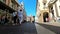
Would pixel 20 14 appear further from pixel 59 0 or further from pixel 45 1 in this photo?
pixel 45 1

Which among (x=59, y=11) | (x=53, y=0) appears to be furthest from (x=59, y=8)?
(x=53, y=0)

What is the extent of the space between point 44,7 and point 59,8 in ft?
65.0

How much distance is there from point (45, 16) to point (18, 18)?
111ft

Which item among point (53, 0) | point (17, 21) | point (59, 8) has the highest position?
point (53, 0)

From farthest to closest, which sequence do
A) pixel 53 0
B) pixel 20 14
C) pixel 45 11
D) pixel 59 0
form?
pixel 45 11, pixel 53 0, pixel 59 0, pixel 20 14

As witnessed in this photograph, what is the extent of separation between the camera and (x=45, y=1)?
178ft

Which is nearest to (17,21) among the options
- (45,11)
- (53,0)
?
(53,0)

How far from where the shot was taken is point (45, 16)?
53.1 meters

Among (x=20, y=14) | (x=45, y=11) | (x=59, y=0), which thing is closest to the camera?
(x=20, y=14)

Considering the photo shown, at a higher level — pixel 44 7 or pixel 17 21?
pixel 44 7

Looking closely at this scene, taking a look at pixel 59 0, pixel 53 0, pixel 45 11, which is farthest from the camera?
pixel 45 11

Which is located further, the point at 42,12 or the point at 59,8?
the point at 42,12

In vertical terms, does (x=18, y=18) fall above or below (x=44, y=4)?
below

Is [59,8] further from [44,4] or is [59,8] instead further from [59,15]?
[44,4]
